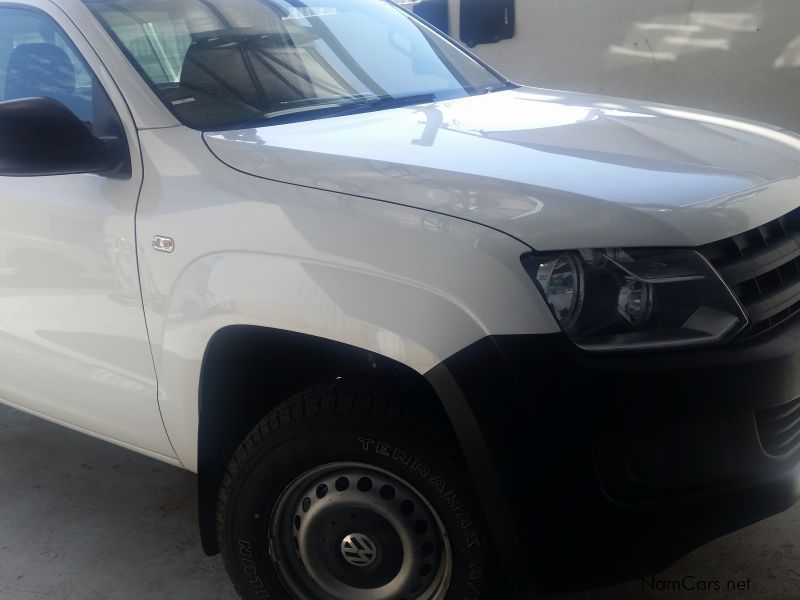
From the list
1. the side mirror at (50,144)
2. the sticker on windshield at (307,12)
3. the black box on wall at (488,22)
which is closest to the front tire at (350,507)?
the side mirror at (50,144)

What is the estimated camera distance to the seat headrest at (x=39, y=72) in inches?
103

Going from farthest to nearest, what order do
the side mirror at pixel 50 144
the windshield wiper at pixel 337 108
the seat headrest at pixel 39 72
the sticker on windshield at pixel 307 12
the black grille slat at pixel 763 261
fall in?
the sticker on windshield at pixel 307 12 < the seat headrest at pixel 39 72 < the windshield wiper at pixel 337 108 < the side mirror at pixel 50 144 < the black grille slat at pixel 763 261

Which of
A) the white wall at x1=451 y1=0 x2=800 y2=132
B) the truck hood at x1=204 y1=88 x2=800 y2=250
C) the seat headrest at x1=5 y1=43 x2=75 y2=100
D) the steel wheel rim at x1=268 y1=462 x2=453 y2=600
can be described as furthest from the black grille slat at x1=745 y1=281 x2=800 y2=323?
the white wall at x1=451 y1=0 x2=800 y2=132

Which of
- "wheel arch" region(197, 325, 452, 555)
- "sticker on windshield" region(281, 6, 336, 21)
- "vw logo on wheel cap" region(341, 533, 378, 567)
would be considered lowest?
"vw logo on wheel cap" region(341, 533, 378, 567)

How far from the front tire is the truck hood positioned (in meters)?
0.46

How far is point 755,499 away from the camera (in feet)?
6.18

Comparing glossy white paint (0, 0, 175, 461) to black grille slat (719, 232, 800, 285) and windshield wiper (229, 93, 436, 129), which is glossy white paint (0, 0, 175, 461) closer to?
windshield wiper (229, 93, 436, 129)

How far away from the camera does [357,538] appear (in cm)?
212

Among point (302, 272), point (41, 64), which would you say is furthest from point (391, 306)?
point (41, 64)

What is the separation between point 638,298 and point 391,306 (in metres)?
0.48

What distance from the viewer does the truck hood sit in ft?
6.09

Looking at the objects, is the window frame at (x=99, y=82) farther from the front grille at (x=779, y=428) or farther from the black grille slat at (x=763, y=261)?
the front grille at (x=779, y=428)

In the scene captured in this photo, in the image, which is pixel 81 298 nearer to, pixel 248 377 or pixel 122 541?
pixel 248 377

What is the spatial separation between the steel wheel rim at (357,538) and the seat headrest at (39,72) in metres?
1.33
